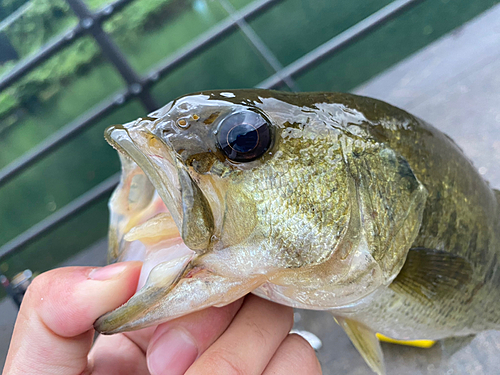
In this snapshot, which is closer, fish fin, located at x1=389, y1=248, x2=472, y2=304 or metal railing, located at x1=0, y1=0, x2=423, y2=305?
→ fish fin, located at x1=389, y1=248, x2=472, y2=304

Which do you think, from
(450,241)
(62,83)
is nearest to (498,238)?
(450,241)

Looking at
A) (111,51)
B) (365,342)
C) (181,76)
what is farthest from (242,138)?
(181,76)

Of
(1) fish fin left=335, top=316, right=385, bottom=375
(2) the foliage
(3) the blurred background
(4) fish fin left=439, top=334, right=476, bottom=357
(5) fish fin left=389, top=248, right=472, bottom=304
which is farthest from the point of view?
(2) the foliage

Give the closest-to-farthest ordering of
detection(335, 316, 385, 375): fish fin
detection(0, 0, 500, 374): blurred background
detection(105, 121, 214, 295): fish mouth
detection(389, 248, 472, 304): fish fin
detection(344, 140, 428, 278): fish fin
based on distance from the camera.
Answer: detection(105, 121, 214, 295): fish mouth < detection(344, 140, 428, 278): fish fin < detection(389, 248, 472, 304): fish fin < detection(335, 316, 385, 375): fish fin < detection(0, 0, 500, 374): blurred background

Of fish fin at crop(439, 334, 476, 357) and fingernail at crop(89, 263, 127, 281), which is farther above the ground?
fingernail at crop(89, 263, 127, 281)

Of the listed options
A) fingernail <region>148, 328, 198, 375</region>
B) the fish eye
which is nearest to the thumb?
fingernail <region>148, 328, 198, 375</region>

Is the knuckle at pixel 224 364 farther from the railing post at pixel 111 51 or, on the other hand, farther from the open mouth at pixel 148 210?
the railing post at pixel 111 51

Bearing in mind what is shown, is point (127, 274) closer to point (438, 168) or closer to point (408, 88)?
point (438, 168)

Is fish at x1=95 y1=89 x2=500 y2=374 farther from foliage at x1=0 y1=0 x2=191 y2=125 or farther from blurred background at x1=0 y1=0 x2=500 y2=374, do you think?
foliage at x1=0 y1=0 x2=191 y2=125
